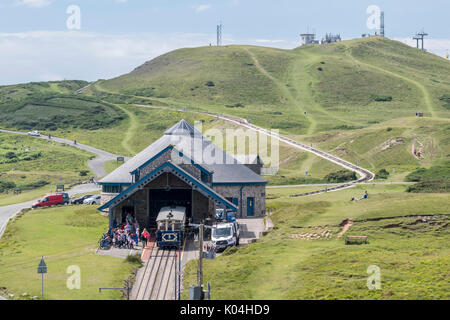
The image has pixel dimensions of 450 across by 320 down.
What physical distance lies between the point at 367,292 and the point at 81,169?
281 feet

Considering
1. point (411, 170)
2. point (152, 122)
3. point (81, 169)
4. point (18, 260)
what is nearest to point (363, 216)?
point (18, 260)

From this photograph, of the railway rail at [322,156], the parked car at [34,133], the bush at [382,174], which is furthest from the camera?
the parked car at [34,133]

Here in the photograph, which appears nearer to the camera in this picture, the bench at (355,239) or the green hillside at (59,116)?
the bench at (355,239)

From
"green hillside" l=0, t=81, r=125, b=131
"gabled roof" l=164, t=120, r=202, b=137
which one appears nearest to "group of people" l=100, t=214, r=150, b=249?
"gabled roof" l=164, t=120, r=202, b=137

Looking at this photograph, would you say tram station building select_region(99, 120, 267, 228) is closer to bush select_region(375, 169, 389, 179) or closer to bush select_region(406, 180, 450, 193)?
bush select_region(406, 180, 450, 193)

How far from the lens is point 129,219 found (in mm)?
51156

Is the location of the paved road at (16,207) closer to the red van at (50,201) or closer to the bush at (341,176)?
the red van at (50,201)

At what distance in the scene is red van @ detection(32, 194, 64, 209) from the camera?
231 feet

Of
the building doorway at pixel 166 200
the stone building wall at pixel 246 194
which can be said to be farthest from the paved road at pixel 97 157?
the building doorway at pixel 166 200

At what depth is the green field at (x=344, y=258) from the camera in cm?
3528

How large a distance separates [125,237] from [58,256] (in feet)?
17.8

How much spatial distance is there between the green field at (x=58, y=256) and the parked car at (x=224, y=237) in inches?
291

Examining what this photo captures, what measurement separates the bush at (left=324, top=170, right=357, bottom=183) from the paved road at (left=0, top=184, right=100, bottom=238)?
32418 mm

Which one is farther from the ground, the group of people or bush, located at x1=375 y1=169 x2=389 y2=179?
bush, located at x1=375 y1=169 x2=389 y2=179
